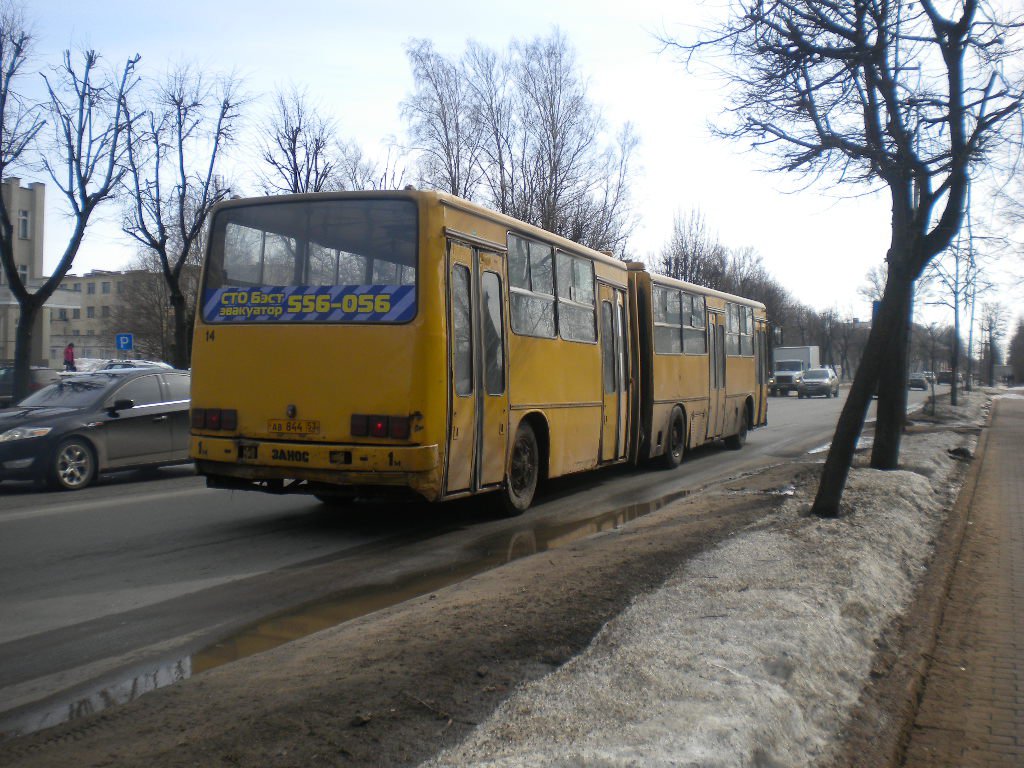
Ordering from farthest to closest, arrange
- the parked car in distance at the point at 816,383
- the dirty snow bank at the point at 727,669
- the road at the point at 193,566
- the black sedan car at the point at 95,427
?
the parked car in distance at the point at 816,383 → the black sedan car at the point at 95,427 → the road at the point at 193,566 → the dirty snow bank at the point at 727,669

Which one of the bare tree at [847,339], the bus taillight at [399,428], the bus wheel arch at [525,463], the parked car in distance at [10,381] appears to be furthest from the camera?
the bare tree at [847,339]

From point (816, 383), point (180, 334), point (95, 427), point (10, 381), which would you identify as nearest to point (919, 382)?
point (816, 383)

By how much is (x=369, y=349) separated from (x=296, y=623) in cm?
300

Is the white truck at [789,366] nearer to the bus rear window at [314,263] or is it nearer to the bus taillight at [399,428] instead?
the bus rear window at [314,263]

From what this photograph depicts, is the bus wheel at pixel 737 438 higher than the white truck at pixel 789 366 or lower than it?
lower

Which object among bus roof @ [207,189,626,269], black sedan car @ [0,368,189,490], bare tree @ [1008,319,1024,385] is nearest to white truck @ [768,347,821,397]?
black sedan car @ [0,368,189,490]

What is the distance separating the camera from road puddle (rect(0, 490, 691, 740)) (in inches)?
179

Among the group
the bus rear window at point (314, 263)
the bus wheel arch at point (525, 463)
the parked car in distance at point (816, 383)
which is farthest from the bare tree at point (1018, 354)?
the bus rear window at point (314, 263)

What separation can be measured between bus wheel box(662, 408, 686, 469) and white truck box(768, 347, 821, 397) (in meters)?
42.0

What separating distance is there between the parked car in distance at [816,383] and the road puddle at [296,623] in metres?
47.5

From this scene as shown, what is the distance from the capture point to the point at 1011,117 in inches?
385

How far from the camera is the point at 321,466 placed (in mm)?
8492

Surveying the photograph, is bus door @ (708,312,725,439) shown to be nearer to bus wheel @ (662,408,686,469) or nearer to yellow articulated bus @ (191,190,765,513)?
bus wheel @ (662,408,686,469)

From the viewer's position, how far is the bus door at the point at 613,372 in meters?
12.9
